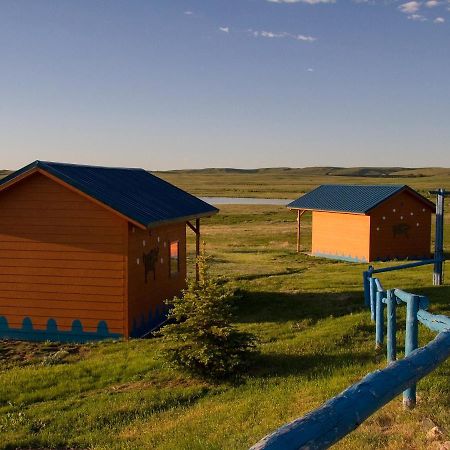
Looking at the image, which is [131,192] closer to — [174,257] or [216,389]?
[174,257]

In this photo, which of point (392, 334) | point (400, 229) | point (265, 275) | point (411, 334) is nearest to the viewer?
point (411, 334)

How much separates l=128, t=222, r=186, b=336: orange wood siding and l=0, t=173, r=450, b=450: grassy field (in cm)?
132

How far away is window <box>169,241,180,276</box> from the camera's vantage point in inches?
764

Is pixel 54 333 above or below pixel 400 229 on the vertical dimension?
below

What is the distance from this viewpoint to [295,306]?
18.0m

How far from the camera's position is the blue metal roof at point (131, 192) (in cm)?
1529

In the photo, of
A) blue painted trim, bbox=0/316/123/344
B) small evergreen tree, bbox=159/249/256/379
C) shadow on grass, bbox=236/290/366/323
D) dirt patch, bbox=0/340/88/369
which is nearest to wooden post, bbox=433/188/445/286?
shadow on grass, bbox=236/290/366/323

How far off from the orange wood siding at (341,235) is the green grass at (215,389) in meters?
11.6

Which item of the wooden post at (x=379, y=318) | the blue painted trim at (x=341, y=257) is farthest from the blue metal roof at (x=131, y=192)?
the blue painted trim at (x=341, y=257)

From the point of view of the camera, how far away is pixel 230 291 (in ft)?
36.3

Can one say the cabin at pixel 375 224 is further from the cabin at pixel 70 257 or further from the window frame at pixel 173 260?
the cabin at pixel 70 257

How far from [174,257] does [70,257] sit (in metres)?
4.79

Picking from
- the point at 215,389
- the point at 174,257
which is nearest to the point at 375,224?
the point at 174,257

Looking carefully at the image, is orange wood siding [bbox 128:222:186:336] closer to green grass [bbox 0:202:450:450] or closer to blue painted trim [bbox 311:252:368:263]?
green grass [bbox 0:202:450:450]
